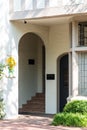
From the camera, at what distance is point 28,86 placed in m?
18.1

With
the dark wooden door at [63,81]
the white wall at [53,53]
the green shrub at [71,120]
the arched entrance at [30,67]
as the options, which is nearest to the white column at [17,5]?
the white wall at [53,53]

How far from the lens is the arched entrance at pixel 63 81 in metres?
16.9

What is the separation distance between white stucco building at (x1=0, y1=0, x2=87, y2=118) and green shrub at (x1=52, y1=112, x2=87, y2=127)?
1.93 m

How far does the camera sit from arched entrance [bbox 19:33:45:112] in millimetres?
17906

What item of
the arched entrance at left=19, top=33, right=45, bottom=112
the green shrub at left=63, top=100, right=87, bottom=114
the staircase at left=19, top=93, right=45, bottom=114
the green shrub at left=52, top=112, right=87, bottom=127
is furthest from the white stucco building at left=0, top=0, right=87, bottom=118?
the green shrub at left=52, top=112, right=87, bottom=127

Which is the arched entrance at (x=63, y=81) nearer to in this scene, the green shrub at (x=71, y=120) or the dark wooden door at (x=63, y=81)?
the dark wooden door at (x=63, y=81)

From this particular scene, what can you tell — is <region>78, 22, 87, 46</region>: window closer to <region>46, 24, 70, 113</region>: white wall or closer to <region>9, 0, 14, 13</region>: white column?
<region>46, 24, 70, 113</region>: white wall

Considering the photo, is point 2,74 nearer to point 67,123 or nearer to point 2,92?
point 2,92

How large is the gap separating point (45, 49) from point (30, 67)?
63.9 inches

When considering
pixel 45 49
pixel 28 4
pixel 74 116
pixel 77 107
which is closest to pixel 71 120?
pixel 74 116

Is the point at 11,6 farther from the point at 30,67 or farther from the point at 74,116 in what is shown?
the point at 74,116

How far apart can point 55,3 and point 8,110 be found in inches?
175

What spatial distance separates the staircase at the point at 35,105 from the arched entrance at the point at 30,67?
0.11 m

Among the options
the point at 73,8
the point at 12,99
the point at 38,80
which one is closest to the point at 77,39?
the point at 73,8
